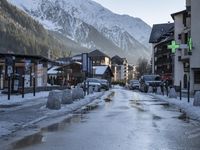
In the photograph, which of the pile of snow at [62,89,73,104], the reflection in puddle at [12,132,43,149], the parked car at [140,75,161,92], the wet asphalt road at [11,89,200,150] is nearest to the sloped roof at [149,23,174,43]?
the parked car at [140,75,161,92]

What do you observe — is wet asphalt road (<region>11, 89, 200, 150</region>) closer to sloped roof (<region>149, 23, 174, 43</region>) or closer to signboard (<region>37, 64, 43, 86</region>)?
signboard (<region>37, 64, 43, 86</region>)

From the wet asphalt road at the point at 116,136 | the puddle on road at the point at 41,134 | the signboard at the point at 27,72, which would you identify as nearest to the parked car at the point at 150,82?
the signboard at the point at 27,72

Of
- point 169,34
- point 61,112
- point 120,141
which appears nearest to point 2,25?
point 169,34

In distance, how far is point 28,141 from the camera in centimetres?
1268

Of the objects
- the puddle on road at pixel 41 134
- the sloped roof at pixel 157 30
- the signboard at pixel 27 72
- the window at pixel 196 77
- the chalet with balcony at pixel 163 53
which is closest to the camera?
the puddle on road at pixel 41 134

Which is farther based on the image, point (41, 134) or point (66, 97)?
point (66, 97)

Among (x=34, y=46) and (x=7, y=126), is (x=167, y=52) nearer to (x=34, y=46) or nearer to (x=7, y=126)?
(x=34, y=46)

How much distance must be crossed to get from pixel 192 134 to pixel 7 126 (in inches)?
231

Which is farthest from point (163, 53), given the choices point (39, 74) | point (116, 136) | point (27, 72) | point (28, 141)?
point (28, 141)

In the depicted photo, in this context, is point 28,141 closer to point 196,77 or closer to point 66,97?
point 66,97

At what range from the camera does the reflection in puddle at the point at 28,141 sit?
39.3 ft

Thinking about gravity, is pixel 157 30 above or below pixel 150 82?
above

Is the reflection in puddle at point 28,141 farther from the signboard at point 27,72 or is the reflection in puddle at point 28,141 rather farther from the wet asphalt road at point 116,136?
the signboard at point 27,72

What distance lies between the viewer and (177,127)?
1642 centimetres
